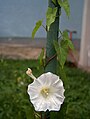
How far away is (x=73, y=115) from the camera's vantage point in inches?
102

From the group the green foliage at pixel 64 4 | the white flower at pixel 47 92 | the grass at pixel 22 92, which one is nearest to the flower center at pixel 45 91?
the white flower at pixel 47 92

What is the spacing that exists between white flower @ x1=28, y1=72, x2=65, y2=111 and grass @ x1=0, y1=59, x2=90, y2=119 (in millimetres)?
673

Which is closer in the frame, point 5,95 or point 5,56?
point 5,95

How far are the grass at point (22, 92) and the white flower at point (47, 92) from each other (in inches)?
26.5

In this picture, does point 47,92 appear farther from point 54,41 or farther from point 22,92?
point 22,92

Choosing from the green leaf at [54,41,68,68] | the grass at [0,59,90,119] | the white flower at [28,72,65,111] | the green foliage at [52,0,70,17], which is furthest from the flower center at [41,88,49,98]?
the grass at [0,59,90,119]

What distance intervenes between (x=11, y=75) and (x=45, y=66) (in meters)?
2.67

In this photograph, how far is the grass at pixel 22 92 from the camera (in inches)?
101

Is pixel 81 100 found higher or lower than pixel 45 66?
lower

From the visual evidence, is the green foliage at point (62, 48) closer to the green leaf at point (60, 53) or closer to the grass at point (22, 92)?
the green leaf at point (60, 53)

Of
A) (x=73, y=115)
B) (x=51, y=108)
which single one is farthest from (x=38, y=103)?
(x=73, y=115)

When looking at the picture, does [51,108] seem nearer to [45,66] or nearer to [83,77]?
[45,66]

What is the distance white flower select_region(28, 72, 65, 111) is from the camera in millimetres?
1054

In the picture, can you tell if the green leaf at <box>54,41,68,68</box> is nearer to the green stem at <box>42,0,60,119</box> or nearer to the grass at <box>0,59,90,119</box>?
the green stem at <box>42,0,60,119</box>
